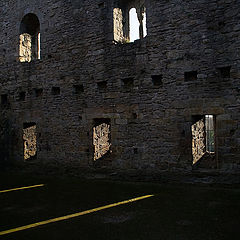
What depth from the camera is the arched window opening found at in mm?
9484

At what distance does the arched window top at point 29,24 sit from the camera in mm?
9484

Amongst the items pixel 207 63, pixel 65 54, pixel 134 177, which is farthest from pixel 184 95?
pixel 65 54

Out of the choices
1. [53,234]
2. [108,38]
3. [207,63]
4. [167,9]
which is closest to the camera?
[53,234]

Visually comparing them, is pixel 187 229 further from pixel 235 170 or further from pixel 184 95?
pixel 184 95

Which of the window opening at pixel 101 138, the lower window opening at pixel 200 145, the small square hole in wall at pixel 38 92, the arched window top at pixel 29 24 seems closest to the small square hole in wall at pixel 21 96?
the small square hole in wall at pixel 38 92

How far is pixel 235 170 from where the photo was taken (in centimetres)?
573

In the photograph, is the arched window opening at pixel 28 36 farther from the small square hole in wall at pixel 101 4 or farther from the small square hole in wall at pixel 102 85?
the small square hole in wall at pixel 102 85

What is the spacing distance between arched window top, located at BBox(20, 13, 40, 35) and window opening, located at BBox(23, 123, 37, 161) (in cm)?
358

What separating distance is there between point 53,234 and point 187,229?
6.10 feet

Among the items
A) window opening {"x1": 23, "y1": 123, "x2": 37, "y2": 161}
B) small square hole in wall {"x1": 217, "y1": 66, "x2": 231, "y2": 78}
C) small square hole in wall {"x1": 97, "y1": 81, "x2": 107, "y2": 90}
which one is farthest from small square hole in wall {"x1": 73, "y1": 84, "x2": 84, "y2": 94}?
small square hole in wall {"x1": 217, "y1": 66, "x2": 231, "y2": 78}

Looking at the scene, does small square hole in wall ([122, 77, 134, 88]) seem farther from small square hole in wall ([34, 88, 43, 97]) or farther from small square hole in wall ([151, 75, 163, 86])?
small square hole in wall ([34, 88, 43, 97])

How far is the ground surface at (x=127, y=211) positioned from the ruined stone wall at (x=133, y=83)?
0.98m

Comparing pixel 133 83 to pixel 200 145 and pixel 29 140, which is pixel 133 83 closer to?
pixel 200 145

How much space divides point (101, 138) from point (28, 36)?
5.14 meters
